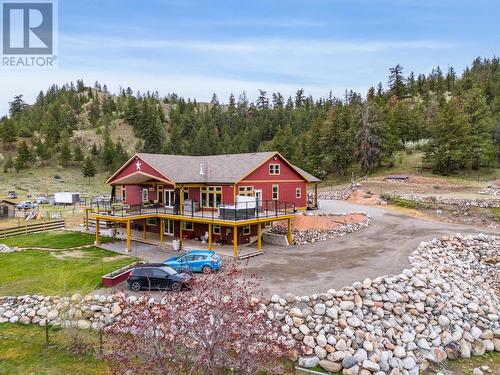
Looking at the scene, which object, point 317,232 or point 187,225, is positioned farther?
point 187,225

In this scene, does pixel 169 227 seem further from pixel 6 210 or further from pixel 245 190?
pixel 6 210

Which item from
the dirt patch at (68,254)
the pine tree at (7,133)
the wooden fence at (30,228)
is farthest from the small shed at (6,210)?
the pine tree at (7,133)

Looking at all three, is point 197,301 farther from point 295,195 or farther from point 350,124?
point 350,124

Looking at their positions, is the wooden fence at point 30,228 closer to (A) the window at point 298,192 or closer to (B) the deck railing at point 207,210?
(B) the deck railing at point 207,210

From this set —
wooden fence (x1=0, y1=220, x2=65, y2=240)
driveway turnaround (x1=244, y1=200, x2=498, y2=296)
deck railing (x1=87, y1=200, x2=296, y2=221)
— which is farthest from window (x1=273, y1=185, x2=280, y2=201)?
wooden fence (x1=0, y1=220, x2=65, y2=240)

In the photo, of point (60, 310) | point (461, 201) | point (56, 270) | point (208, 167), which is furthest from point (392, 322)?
point (461, 201)

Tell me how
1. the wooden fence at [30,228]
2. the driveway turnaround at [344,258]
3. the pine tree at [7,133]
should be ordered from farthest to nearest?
the pine tree at [7,133], the wooden fence at [30,228], the driveway turnaround at [344,258]

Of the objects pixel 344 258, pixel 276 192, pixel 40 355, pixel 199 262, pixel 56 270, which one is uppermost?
pixel 276 192
